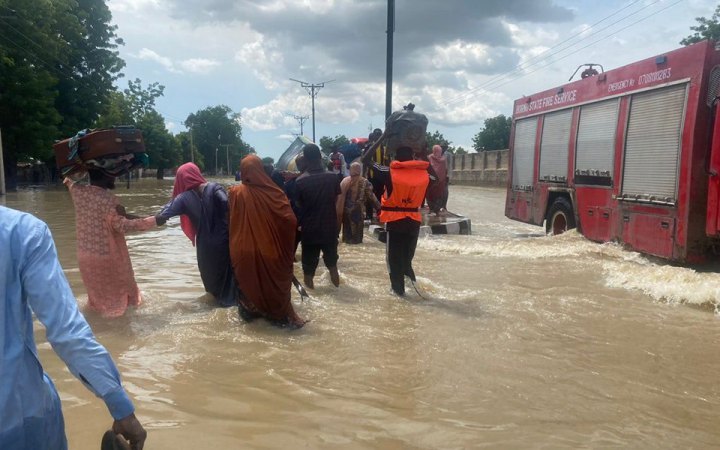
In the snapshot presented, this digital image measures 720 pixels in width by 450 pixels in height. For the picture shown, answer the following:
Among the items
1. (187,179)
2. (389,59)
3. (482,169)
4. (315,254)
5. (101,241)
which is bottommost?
(315,254)

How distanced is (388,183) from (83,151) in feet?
9.67

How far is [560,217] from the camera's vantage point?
11.1 m

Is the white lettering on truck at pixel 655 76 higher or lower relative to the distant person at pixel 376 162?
higher

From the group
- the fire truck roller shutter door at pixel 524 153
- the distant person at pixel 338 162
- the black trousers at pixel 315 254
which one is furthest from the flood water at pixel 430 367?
the distant person at pixel 338 162

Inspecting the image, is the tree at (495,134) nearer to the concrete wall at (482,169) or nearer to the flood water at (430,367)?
the concrete wall at (482,169)

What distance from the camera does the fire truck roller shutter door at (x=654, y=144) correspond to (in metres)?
7.56

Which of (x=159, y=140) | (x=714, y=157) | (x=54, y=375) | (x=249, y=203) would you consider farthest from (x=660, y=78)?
(x=159, y=140)

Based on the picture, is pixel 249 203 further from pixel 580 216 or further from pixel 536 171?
pixel 536 171

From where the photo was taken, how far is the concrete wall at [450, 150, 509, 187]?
137 ft

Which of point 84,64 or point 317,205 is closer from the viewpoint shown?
point 317,205

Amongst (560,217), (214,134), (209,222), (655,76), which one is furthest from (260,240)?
(214,134)

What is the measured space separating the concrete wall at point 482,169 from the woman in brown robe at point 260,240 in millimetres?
36079

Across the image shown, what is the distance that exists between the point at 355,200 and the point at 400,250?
3298 mm

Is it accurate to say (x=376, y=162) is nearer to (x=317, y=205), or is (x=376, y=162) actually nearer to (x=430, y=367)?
(x=317, y=205)
